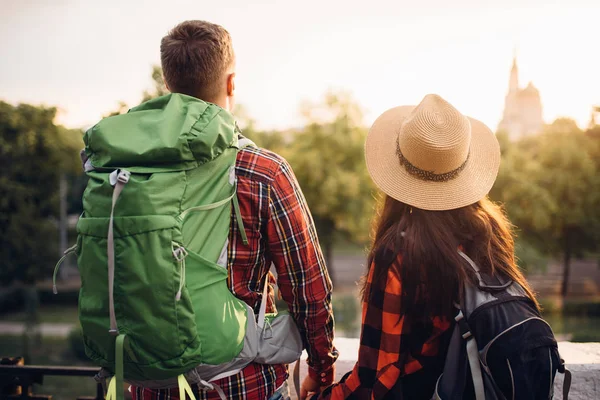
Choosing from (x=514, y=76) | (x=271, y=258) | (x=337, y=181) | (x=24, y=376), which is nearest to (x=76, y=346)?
(x=337, y=181)

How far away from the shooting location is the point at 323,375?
2006mm

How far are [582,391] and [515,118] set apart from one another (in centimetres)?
7434

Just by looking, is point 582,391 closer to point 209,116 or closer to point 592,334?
point 209,116

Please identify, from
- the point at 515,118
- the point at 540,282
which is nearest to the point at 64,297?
the point at 540,282

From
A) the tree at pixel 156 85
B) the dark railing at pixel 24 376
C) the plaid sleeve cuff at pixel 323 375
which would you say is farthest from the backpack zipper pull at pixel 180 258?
the tree at pixel 156 85

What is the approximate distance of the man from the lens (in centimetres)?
173

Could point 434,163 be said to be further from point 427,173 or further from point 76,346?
point 76,346

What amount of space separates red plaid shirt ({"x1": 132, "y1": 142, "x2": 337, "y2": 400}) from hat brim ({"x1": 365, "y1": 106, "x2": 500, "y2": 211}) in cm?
38

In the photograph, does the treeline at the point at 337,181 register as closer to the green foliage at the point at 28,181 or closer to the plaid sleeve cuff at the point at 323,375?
the green foliage at the point at 28,181

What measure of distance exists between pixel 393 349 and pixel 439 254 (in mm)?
356

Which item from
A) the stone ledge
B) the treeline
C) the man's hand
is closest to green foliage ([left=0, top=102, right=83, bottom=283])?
the treeline

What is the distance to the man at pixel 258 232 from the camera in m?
1.73

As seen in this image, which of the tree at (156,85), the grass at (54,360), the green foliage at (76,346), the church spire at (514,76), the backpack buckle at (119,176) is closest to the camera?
the backpack buckle at (119,176)

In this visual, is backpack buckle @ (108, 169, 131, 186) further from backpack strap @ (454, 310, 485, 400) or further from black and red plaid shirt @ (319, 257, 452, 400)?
backpack strap @ (454, 310, 485, 400)
